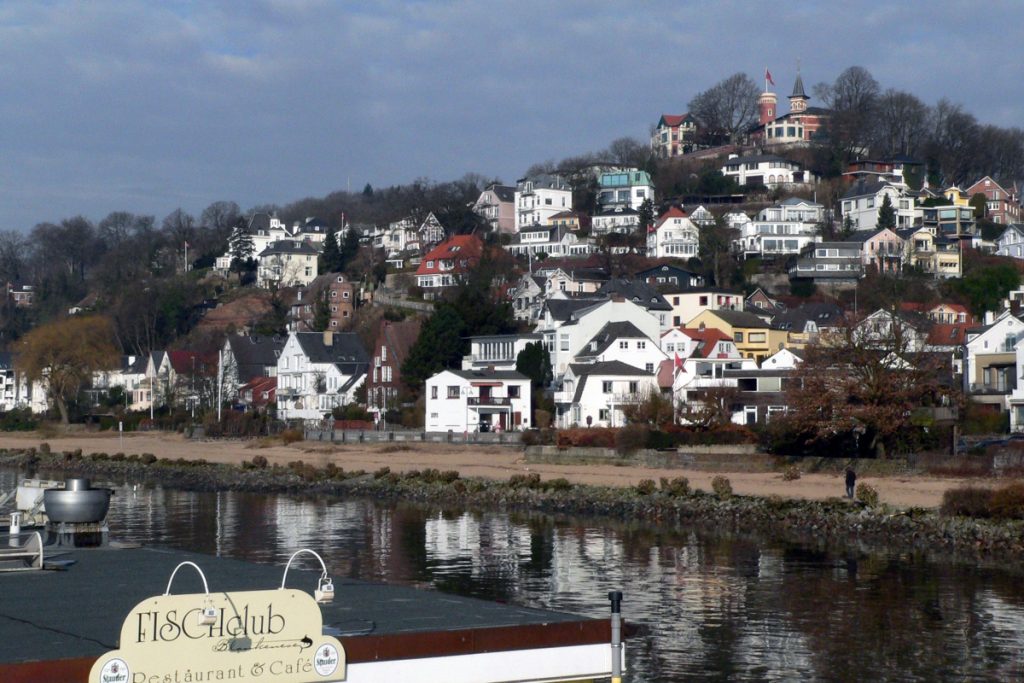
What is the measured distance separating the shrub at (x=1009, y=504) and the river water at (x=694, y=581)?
3475mm

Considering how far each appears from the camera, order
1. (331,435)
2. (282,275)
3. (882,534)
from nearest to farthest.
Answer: (882,534)
(331,435)
(282,275)

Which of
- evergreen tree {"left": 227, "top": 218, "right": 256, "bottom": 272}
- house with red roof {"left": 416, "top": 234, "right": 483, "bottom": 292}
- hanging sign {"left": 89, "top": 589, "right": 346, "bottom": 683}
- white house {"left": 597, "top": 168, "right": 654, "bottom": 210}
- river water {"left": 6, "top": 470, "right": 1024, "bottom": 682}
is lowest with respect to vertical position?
river water {"left": 6, "top": 470, "right": 1024, "bottom": 682}

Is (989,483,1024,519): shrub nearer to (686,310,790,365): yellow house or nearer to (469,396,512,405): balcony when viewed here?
(469,396,512,405): balcony

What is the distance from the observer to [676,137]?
524 feet

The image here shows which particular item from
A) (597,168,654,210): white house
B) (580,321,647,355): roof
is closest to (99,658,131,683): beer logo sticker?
(580,321,647,355): roof

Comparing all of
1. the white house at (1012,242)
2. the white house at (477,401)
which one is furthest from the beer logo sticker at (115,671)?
the white house at (1012,242)

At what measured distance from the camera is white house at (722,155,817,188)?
13300 cm

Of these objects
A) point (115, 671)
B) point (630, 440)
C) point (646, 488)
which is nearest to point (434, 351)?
point (630, 440)

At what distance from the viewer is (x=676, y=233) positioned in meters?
116

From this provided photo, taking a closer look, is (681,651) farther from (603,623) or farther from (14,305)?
(14,305)

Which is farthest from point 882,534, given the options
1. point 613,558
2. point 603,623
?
point 603,623

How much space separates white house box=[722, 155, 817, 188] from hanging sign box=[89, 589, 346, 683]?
127 m

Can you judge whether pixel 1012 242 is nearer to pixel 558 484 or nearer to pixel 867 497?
pixel 558 484

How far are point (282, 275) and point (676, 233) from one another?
145ft
